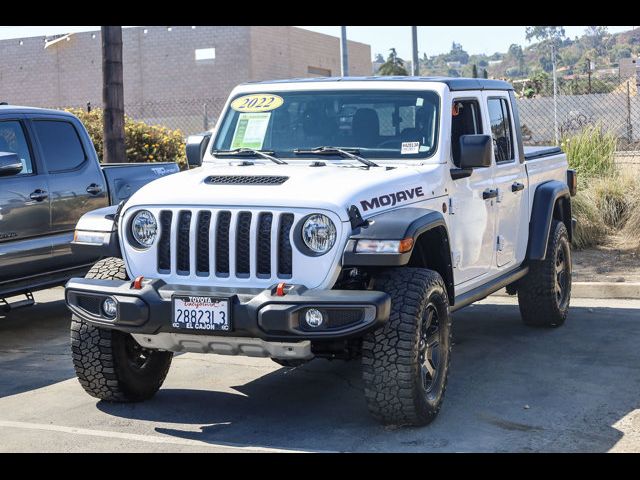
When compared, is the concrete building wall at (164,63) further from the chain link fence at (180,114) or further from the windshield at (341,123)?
the windshield at (341,123)

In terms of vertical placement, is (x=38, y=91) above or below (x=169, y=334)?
above

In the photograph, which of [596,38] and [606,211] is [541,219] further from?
[596,38]

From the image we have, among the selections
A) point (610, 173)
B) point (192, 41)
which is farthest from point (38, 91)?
point (610, 173)

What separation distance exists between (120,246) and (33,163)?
319cm

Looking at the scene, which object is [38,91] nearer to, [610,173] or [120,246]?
[610,173]

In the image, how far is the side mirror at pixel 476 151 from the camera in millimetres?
6500

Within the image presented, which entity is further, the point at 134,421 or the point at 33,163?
Result: the point at 33,163

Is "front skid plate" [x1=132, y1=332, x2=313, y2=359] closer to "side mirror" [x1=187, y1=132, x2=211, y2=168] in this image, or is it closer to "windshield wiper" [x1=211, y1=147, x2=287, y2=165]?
"windshield wiper" [x1=211, y1=147, x2=287, y2=165]

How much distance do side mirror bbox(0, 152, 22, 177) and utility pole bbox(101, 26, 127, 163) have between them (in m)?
3.87

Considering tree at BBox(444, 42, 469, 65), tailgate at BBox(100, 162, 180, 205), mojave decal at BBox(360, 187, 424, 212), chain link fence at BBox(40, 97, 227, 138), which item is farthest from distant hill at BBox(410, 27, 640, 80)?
mojave decal at BBox(360, 187, 424, 212)

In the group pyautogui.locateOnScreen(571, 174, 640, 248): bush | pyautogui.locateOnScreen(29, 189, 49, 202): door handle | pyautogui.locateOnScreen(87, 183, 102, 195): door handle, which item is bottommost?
pyautogui.locateOnScreen(571, 174, 640, 248): bush

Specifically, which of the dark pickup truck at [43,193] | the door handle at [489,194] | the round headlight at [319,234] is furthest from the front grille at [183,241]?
the dark pickup truck at [43,193]

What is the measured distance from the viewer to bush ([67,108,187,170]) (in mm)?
14297

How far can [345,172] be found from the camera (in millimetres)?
6176
